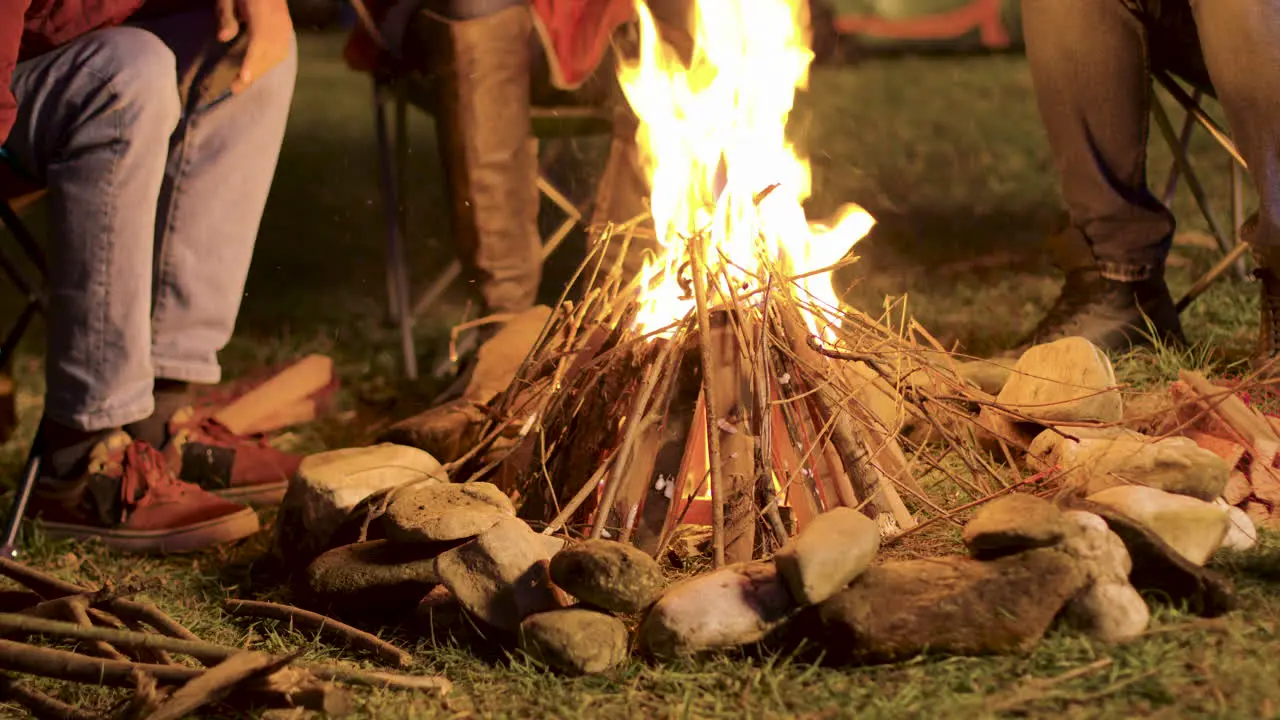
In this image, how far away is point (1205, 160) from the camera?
6.29 metres

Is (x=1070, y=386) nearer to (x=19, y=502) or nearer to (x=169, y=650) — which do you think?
(x=169, y=650)

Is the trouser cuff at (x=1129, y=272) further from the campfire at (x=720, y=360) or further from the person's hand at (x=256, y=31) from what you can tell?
the person's hand at (x=256, y=31)

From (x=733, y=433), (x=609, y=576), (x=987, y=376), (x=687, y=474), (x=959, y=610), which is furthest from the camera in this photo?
(x=987, y=376)

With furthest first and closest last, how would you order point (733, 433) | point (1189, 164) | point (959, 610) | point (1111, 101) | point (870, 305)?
point (870, 305) → point (1189, 164) → point (1111, 101) → point (733, 433) → point (959, 610)

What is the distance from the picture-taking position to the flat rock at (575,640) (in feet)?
6.77

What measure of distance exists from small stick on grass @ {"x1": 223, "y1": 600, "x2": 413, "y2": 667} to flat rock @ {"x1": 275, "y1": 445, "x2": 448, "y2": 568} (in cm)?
19

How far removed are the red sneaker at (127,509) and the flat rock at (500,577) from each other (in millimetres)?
896

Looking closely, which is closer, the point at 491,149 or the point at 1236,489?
the point at 1236,489

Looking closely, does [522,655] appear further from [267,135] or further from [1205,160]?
[1205,160]

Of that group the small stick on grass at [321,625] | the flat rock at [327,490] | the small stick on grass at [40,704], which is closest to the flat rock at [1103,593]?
the small stick on grass at [321,625]

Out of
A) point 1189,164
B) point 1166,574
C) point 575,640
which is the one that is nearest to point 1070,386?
point 1166,574

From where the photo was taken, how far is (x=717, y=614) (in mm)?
2055

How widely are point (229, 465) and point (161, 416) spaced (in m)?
0.21

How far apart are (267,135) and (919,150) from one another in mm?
4260
